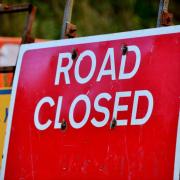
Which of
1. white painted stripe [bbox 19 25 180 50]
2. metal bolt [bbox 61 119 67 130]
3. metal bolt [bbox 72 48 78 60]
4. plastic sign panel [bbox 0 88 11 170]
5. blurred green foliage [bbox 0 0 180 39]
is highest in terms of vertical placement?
blurred green foliage [bbox 0 0 180 39]

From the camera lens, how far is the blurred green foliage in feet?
42.2

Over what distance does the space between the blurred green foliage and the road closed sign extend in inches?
359

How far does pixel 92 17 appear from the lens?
1323 cm

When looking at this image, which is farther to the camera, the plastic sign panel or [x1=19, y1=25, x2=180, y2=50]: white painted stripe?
the plastic sign panel

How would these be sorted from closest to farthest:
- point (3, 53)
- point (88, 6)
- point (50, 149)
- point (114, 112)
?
point (114, 112), point (50, 149), point (3, 53), point (88, 6)

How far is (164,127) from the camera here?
276 centimetres

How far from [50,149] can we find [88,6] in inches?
422

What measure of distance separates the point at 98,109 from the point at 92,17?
406 inches

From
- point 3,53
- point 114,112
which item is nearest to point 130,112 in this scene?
point 114,112

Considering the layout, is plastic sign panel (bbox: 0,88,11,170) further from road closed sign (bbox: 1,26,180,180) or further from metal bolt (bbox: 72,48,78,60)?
metal bolt (bbox: 72,48,78,60)

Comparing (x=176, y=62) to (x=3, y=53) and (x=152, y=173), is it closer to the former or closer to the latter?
(x=152, y=173)

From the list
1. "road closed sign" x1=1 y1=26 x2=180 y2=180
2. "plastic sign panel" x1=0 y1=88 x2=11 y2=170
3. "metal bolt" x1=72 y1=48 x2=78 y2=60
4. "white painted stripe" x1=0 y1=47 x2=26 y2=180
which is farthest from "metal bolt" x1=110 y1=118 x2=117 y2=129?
"plastic sign panel" x1=0 y1=88 x2=11 y2=170

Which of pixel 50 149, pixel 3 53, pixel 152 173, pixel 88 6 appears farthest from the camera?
pixel 88 6

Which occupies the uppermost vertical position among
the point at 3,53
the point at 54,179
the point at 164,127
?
the point at 3,53
